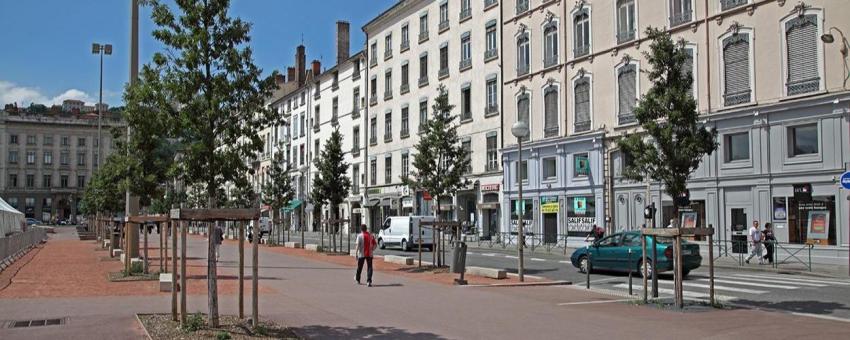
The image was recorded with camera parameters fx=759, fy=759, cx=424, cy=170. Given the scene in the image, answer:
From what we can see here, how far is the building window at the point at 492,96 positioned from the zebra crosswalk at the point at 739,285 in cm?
2382

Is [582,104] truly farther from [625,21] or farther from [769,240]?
[769,240]

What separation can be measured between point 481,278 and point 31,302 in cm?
1125

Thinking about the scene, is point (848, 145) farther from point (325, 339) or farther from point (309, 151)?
point (309, 151)

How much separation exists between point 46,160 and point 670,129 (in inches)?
4750

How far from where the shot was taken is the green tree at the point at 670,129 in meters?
15.9

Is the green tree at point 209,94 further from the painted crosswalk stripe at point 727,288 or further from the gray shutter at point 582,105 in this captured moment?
the gray shutter at point 582,105

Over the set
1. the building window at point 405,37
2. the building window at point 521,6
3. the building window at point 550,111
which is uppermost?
the building window at point 405,37

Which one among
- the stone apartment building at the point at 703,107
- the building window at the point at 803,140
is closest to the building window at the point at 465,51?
the stone apartment building at the point at 703,107

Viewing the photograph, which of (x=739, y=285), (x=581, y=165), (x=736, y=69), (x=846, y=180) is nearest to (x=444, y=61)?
(x=581, y=165)

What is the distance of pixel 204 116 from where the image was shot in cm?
1093

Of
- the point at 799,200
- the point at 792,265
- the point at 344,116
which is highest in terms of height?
the point at 344,116

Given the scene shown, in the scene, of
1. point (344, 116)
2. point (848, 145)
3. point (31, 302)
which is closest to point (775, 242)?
point (848, 145)

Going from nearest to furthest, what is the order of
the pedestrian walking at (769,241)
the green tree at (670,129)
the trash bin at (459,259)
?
the green tree at (670,129)
the trash bin at (459,259)
the pedestrian walking at (769,241)

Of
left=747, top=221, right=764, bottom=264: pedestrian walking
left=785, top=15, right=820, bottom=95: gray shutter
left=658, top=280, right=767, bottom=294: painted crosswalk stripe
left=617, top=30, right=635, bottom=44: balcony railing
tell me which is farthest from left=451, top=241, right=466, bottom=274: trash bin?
left=617, top=30, right=635, bottom=44: balcony railing
